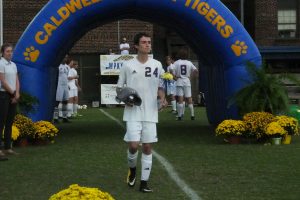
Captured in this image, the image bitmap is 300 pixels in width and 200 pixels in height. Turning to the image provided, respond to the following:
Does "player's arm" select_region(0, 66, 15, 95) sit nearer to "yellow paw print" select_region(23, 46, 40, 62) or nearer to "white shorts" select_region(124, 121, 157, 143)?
"yellow paw print" select_region(23, 46, 40, 62)

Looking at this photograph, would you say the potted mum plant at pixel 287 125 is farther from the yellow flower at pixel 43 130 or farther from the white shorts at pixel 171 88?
A: the white shorts at pixel 171 88

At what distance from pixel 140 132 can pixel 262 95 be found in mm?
5534

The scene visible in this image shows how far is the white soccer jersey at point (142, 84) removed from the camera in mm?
7832

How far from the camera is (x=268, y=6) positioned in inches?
1280

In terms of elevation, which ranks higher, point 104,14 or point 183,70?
point 104,14

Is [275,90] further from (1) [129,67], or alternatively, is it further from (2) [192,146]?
(1) [129,67]

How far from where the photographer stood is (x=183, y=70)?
18812mm

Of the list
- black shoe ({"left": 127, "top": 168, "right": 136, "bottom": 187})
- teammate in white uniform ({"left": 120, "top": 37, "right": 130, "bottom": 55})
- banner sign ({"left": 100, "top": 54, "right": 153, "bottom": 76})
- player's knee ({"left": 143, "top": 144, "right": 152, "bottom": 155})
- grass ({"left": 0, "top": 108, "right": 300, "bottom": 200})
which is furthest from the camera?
banner sign ({"left": 100, "top": 54, "right": 153, "bottom": 76})

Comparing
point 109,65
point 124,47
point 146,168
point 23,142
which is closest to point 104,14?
point 23,142

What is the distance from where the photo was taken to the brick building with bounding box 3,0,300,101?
29.5 m

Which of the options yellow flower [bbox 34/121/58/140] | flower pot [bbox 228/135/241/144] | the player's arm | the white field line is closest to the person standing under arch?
the player's arm

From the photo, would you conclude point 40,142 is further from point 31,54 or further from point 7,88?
point 7,88

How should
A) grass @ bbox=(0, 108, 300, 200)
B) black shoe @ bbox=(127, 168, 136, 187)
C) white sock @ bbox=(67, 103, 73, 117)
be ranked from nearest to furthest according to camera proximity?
1. grass @ bbox=(0, 108, 300, 200)
2. black shoe @ bbox=(127, 168, 136, 187)
3. white sock @ bbox=(67, 103, 73, 117)

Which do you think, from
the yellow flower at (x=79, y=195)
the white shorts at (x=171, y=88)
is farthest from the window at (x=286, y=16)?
the yellow flower at (x=79, y=195)
